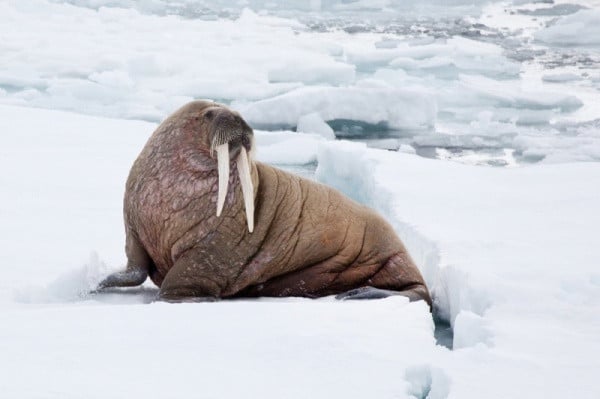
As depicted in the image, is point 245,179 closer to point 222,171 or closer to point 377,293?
point 222,171

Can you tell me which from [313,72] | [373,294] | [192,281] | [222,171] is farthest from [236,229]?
[313,72]

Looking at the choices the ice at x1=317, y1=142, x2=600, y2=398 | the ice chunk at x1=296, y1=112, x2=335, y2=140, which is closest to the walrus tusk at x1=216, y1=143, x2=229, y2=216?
the ice at x1=317, y1=142, x2=600, y2=398

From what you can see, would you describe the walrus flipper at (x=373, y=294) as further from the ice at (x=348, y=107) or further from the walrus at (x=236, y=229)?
the ice at (x=348, y=107)

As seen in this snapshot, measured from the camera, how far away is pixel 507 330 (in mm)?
2828

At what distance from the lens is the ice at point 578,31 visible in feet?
71.9

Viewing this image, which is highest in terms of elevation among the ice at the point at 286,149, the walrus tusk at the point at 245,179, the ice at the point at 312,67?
the walrus tusk at the point at 245,179

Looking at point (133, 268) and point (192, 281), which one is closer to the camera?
point (192, 281)

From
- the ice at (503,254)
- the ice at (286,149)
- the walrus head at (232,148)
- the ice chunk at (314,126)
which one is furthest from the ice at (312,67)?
the walrus head at (232,148)

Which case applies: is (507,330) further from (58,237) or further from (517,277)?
(58,237)

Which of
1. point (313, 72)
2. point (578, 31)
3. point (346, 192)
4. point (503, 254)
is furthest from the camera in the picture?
point (578, 31)

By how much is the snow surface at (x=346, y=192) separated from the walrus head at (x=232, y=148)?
50cm

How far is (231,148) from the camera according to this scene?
3559mm

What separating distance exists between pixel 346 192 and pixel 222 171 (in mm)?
4230

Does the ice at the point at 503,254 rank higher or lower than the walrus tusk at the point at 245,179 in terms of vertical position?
lower
